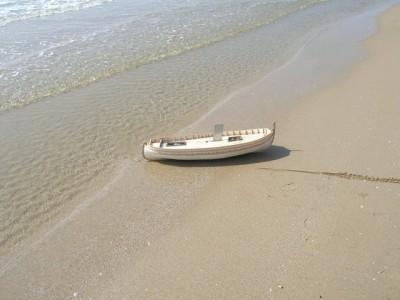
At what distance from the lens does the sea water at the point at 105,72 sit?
1213cm

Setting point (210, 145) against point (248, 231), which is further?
point (210, 145)

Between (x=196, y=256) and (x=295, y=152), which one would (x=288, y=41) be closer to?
(x=295, y=152)

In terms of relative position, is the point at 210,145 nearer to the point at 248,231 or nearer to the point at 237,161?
the point at 237,161

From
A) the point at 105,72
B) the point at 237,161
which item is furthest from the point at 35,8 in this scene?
the point at 237,161

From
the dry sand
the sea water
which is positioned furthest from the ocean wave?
the dry sand

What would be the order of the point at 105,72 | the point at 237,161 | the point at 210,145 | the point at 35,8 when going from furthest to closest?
the point at 35,8 → the point at 105,72 → the point at 237,161 → the point at 210,145

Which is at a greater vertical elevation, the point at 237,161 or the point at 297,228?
the point at 237,161

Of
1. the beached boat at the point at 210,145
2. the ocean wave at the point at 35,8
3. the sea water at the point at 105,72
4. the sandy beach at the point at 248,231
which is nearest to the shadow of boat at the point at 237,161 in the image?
the sandy beach at the point at 248,231

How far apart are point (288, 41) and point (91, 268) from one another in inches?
683

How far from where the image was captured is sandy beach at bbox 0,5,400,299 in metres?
8.36

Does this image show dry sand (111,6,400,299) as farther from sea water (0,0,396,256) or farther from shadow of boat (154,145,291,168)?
sea water (0,0,396,256)

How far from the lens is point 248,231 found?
9609 millimetres

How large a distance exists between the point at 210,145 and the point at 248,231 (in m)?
3.10

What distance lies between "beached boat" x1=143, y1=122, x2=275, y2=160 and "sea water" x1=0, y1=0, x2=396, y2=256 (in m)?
1.29
